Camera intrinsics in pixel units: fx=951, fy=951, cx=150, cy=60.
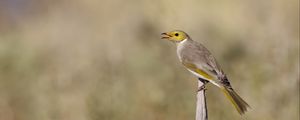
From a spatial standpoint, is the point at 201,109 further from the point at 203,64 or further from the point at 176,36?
the point at 176,36

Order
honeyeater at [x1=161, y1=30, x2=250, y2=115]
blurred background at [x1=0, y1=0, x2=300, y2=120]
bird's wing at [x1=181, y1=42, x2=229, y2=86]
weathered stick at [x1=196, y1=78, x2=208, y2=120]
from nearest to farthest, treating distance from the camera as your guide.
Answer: weathered stick at [x1=196, y1=78, x2=208, y2=120] → honeyeater at [x1=161, y1=30, x2=250, y2=115] → bird's wing at [x1=181, y1=42, x2=229, y2=86] → blurred background at [x1=0, y1=0, x2=300, y2=120]

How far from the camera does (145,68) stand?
1161cm

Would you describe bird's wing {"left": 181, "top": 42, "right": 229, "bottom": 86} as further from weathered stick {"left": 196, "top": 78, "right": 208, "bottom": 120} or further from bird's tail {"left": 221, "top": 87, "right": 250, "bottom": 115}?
weathered stick {"left": 196, "top": 78, "right": 208, "bottom": 120}

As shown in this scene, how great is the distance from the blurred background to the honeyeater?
5.40ft

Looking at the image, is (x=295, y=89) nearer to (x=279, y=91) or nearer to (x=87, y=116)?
(x=279, y=91)

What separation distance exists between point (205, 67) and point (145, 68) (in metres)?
4.69

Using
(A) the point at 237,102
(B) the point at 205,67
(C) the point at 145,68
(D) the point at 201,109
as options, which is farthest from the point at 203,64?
(C) the point at 145,68

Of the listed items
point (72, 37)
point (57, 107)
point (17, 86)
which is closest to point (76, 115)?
point (57, 107)

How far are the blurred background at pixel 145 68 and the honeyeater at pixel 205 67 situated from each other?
5.40ft

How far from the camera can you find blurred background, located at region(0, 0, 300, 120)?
9180mm

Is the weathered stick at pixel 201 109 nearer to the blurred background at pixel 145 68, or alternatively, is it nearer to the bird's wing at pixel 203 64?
the bird's wing at pixel 203 64

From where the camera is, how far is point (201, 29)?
1541 cm

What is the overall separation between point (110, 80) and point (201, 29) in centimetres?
595

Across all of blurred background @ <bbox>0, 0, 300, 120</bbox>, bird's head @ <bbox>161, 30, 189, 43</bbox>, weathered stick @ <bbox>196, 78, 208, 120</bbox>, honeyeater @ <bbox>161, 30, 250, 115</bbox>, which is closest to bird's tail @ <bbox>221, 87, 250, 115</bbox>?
honeyeater @ <bbox>161, 30, 250, 115</bbox>
